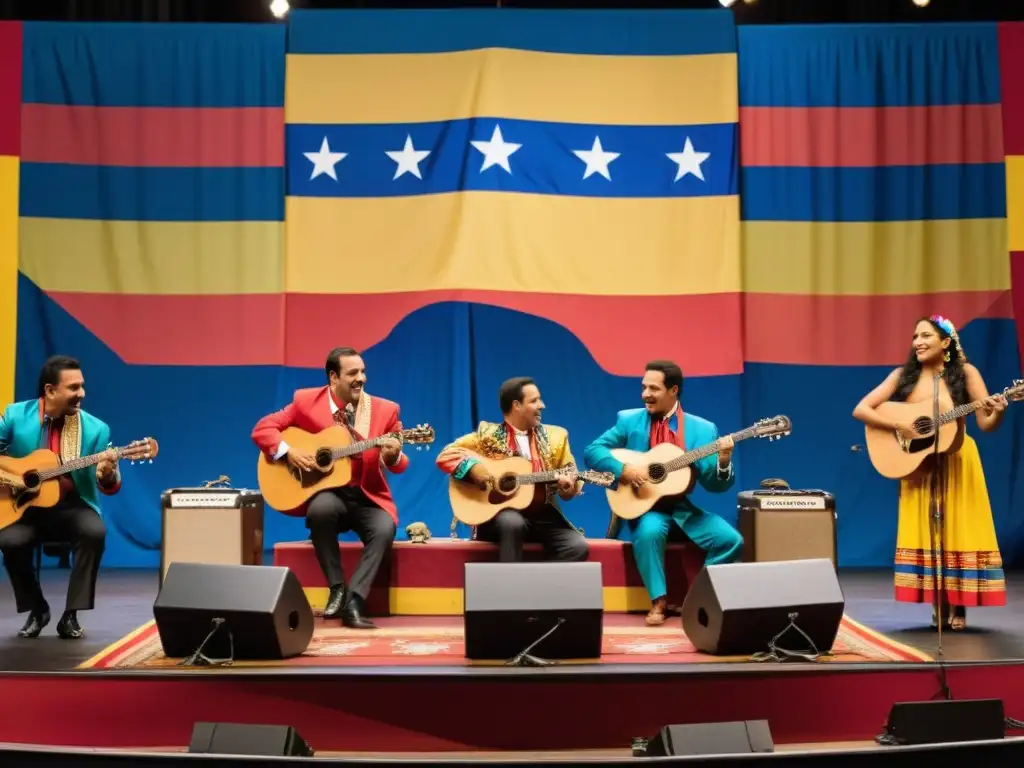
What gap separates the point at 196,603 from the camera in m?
4.38

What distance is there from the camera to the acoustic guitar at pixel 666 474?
5.66 meters

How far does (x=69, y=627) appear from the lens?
520cm

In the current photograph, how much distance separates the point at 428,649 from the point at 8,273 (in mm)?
4584

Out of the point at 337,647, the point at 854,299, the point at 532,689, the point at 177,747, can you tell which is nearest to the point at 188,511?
→ the point at 337,647

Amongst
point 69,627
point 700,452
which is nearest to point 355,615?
point 69,627

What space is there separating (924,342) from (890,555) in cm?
286

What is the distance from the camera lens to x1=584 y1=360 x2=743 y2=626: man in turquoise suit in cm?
564

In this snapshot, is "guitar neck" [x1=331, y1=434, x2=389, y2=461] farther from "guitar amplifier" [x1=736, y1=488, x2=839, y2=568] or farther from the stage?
"guitar amplifier" [x1=736, y1=488, x2=839, y2=568]

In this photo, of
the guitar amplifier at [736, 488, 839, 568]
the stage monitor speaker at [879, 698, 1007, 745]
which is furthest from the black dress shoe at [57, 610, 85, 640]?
the stage monitor speaker at [879, 698, 1007, 745]

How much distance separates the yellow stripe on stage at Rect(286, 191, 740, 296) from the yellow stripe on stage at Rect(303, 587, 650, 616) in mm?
2484

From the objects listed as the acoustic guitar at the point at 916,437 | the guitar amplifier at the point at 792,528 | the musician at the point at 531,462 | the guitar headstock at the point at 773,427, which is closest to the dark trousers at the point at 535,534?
the musician at the point at 531,462

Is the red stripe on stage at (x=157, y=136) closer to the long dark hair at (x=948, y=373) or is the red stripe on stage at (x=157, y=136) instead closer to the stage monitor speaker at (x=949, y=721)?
the long dark hair at (x=948, y=373)

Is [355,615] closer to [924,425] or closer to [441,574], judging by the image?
[441,574]

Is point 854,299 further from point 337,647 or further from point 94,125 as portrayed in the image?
point 94,125
